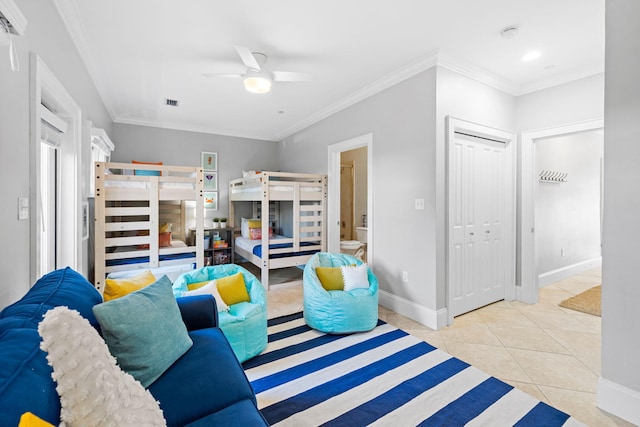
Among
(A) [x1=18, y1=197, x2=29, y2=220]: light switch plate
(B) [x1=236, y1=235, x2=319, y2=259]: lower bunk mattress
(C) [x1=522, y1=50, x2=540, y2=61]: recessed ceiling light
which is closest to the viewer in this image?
(A) [x1=18, y1=197, x2=29, y2=220]: light switch plate

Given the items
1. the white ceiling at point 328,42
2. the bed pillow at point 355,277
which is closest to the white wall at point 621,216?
the white ceiling at point 328,42

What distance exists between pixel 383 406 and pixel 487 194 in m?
2.56

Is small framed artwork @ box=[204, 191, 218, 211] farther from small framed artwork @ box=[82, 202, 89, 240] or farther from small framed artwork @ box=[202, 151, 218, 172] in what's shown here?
small framed artwork @ box=[82, 202, 89, 240]

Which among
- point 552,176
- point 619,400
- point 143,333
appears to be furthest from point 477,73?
point 143,333

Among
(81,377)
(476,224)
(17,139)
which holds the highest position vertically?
(17,139)

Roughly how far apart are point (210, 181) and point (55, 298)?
4389 mm

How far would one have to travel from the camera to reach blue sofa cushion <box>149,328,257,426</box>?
108 cm

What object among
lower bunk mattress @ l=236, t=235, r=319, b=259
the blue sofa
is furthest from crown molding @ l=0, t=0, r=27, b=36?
lower bunk mattress @ l=236, t=235, r=319, b=259

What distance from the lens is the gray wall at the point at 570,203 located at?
3998 millimetres

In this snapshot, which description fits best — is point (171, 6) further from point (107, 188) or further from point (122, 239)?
point (122, 239)

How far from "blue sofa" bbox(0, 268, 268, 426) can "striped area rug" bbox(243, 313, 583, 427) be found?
58cm

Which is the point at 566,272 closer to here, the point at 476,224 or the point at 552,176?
the point at 552,176

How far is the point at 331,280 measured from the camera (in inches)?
114

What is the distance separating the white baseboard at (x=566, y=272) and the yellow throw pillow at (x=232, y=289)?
400 cm
